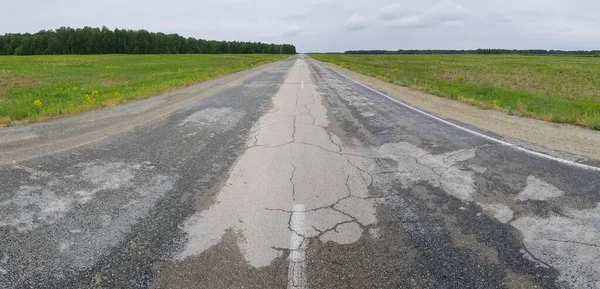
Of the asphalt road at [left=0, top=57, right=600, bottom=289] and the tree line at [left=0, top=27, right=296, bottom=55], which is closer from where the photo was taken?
the asphalt road at [left=0, top=57, right=600, bottom=289]

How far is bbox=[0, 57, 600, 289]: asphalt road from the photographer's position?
2.84 m

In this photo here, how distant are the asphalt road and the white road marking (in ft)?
0.05

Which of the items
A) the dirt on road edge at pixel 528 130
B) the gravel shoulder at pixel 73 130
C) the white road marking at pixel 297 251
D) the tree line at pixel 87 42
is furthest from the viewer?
the tree line at pixel 87 42

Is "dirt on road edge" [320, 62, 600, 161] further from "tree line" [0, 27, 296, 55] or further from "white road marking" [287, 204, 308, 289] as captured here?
"tree line" [0, 27, 296, 55]

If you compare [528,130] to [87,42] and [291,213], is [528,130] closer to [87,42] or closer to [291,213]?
[291,213]

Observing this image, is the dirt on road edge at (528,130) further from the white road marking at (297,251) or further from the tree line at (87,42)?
the tree line at (87,42)

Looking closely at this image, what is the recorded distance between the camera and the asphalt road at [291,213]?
2.84m

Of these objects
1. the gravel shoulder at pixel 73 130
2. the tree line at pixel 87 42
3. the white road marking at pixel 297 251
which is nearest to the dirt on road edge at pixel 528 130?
the white road marking at pixel 297 251

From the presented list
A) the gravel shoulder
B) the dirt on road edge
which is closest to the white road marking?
the gravel shoulder

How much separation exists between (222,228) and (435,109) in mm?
9065

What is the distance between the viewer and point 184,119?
9.08m

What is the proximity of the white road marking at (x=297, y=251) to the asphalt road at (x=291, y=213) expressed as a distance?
1 cm

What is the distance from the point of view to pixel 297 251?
10.3 feet

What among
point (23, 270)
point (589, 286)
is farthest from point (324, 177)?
point (23, 270)
